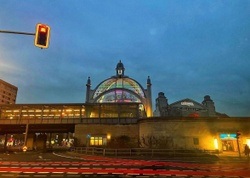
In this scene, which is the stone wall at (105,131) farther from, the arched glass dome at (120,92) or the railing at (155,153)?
the arched glass dome at (120,92)

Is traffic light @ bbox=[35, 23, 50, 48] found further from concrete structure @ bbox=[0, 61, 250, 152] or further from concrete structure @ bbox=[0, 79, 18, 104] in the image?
concrete structure @ bbox=[0, 79, 18, 104]

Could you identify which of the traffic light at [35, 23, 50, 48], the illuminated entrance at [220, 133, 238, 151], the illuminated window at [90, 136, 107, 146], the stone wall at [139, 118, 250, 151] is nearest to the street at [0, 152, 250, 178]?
the traffic light at [35, 23, 50, 48]

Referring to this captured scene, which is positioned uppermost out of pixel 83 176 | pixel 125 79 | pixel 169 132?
pixel 125 79

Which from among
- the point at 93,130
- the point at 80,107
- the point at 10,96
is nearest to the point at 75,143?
the point at 93,130

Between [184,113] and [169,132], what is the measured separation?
43228 millimetres

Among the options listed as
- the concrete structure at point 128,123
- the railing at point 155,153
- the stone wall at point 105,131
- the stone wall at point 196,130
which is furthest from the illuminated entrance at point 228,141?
the stone wall at point 105,131

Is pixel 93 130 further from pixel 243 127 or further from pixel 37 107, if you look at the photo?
pixel 243 127

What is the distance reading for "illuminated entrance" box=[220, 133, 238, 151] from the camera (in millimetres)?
39719

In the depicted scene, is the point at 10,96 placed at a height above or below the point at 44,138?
above

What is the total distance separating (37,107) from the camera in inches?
2598

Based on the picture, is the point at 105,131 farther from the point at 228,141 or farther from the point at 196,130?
the point at 228,141

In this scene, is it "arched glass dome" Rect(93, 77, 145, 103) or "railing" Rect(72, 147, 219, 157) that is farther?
"arched glass dome" Rect(93, 77, 145, 103)

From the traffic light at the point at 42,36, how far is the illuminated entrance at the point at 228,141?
3846 centimetres

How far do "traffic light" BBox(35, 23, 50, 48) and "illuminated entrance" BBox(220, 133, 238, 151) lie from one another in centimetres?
3846
